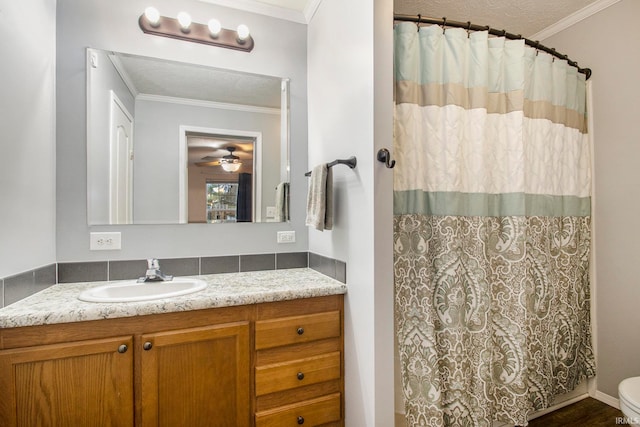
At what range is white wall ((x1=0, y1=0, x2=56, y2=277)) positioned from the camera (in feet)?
4.16

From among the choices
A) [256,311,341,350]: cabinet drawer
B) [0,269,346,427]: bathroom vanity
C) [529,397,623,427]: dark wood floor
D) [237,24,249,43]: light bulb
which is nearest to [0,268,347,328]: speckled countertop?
[0,269,346,427]: bathroom vanity

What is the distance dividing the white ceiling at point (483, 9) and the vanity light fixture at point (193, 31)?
0.68ft

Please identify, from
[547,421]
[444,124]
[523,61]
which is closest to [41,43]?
[444,124]

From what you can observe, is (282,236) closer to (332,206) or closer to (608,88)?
(332,206)

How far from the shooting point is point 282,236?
2.10 m

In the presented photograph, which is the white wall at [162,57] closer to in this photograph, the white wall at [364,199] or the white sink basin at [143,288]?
the white sink basin at [143,288]

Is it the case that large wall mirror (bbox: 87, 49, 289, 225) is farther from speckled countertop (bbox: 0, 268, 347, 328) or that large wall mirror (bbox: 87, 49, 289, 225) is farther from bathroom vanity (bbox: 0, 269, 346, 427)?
bathroom vanity (bbox: 0, 269, 346, 427)

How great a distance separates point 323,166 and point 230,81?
2.99 ft

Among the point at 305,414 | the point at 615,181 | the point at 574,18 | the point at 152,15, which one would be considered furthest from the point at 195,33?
the point at 615,181

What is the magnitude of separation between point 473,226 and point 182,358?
5.12 ft

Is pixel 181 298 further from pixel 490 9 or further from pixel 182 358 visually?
pixel 490 9

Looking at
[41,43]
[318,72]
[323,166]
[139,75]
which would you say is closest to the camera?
[41,43]

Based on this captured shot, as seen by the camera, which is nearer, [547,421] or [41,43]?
[41,43]

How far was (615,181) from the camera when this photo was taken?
6.79 feet
